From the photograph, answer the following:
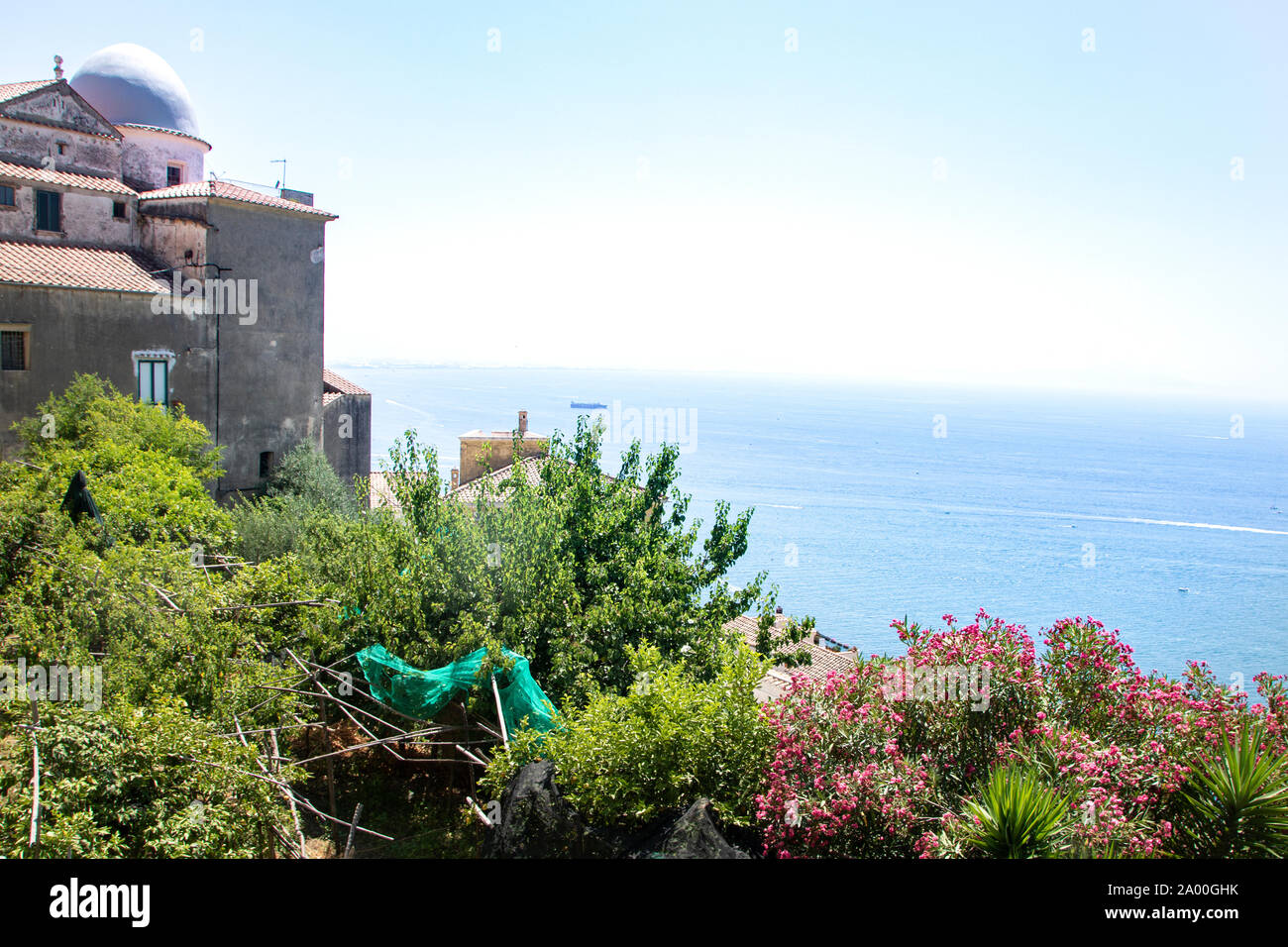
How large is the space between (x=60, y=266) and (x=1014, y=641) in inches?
992

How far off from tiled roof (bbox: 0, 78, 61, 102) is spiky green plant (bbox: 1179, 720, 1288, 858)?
3034cm

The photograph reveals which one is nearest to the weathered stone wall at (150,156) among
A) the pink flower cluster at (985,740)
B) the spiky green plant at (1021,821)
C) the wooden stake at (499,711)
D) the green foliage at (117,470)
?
the green foliage at (117,470)

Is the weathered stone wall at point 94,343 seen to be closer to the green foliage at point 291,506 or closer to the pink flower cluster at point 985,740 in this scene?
the green foliage at point 291,506

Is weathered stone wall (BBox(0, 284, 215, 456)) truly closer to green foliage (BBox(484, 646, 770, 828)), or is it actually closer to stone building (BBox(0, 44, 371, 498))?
stone building (BBox(0, 44, 371, 498))

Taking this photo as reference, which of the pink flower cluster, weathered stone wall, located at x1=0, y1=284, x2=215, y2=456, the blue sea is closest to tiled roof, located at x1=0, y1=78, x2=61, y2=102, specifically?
weathered stone wall, located at x1=0, y1=284, x2=215, y2=456

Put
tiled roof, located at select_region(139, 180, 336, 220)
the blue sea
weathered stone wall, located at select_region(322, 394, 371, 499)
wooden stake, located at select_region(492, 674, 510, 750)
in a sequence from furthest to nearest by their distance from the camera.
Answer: the blue sea
weathered stone wall, located at select_region(322, 394, 371, 499)
tiled roof, located at select_region(139, 180, 336, 220)
wooden stake, located at select_region(492, 674, 510, 750)

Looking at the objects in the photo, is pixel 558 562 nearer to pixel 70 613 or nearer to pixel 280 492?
pixel 70 613

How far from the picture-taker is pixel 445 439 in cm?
13175

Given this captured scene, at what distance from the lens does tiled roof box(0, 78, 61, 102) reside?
25.7 meters

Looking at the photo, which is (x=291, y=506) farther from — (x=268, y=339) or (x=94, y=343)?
(x=268, y=339)

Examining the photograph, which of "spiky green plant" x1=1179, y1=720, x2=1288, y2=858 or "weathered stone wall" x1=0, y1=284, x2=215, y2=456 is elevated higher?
"weathered stone wall" x1=0, y1=284, x2=215, y2=456

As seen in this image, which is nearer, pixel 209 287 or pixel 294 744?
pixel 294 744

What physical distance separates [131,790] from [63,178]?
961 inches
